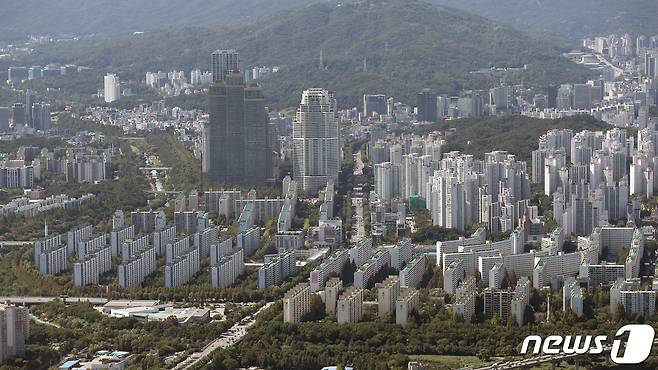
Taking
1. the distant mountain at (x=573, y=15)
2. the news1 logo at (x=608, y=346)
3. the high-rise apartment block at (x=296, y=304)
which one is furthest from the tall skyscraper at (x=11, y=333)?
the distant mountain at (x=573, y=15)

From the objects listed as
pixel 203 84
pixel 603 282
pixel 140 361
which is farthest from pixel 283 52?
pixel 140 361

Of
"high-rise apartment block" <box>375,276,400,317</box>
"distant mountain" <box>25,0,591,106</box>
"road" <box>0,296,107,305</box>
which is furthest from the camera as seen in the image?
"distant mountain" <box>25,0,591,106</box>

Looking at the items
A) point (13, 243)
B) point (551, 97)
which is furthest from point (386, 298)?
point (551, 97)

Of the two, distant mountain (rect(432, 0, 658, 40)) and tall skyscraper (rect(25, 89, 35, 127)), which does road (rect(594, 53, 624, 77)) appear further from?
tall skyscraper (rect(25, 89, 35, 127))

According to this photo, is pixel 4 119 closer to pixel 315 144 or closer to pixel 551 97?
pixel 315 144

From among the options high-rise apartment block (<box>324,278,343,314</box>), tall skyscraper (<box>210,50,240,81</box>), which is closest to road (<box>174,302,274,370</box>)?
high-rise apartment block (<box>324,278,343,314</box>)

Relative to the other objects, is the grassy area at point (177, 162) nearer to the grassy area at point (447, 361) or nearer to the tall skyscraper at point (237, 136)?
the tall skyscraper at point (237, 136)

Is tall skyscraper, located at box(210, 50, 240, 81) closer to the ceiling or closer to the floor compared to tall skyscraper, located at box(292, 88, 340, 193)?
closer to the ceiling
